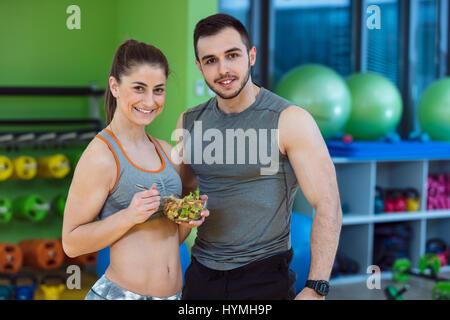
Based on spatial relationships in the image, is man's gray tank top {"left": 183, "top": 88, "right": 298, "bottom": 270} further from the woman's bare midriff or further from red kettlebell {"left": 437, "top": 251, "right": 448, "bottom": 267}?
red kettlebell {"left": 437, "top": 251, "right": 448, "bottom": 267}

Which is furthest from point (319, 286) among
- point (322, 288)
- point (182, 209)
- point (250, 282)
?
point (182, 209)

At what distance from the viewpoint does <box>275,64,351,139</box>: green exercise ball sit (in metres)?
3.35

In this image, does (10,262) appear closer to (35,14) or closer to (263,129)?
(35,14)

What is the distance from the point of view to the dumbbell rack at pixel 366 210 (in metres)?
3.72

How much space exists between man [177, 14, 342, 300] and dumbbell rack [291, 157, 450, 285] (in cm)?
196

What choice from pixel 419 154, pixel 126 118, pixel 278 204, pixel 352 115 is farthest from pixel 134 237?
pixel 419 154

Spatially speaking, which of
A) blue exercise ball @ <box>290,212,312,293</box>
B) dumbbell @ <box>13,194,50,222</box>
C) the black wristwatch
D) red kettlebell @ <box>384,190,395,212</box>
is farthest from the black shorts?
red kettlebell @ <box>384,190,395,212</box>

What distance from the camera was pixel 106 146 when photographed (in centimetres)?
135

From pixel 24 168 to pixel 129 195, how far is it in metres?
2.43

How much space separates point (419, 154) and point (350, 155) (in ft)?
2.08

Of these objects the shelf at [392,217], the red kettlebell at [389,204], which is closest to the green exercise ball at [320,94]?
the shelf at [392,217]

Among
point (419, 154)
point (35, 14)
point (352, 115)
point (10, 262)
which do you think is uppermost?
point (35, 14)

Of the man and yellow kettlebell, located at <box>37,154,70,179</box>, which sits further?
yellow kettlebell, located at <box>37,154,70,179</box>

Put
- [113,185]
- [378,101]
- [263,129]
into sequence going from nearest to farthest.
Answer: [113,185] < [263,129] < [378,101]
